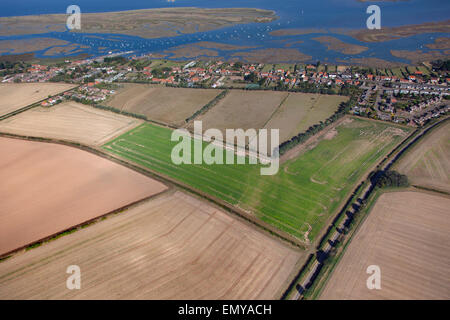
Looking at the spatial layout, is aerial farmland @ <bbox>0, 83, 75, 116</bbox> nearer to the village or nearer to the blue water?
the village

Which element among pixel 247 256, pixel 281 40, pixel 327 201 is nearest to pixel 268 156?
pixel 327 201

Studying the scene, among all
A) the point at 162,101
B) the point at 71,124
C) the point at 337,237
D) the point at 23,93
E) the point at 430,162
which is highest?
the point at 23,93

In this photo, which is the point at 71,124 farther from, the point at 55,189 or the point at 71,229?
the point at 71,229

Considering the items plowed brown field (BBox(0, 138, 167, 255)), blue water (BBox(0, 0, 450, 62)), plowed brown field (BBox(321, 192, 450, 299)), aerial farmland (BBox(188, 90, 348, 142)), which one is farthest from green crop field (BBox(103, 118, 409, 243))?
blue water (BBox(0, 0, 450, 62))

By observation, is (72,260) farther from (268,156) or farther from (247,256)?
(268,156)

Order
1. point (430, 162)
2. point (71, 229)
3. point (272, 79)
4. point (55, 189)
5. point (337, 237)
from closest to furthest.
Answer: point (337, 237) < point (71, 229) < point (55, 189) < point (430, 162) < point (272, 79)

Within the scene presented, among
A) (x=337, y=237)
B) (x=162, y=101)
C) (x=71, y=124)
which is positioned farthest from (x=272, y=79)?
(x=337, y=237)

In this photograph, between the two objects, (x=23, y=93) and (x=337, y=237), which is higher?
(x=23, y=93)
